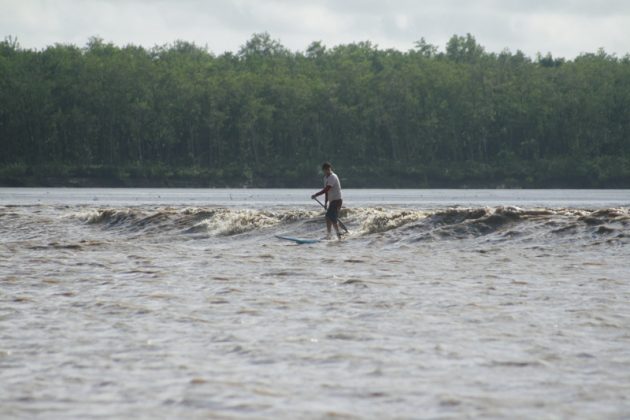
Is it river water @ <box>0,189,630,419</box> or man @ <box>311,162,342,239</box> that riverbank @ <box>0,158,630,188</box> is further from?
river water @ <box>0,189,630,419</box>

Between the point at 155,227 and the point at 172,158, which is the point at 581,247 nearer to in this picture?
the point at 155,227

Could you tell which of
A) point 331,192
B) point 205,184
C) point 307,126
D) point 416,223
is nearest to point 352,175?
point 307,126

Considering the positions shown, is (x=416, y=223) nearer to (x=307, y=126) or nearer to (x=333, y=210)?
(x=333, y=210)

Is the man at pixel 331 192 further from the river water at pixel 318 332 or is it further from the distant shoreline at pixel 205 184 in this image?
the distant shoreline at pixel 205 184

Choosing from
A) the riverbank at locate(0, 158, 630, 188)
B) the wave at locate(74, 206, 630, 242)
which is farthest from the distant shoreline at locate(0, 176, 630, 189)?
the wave at locate(74, 206, 630, 242)

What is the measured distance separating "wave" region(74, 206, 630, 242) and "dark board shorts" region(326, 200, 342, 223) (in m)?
1.30

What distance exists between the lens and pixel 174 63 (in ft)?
473

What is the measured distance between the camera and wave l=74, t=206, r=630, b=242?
25.5 meters

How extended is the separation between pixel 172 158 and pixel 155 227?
91.5m

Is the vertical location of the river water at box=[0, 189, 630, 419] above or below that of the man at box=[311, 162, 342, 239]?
below

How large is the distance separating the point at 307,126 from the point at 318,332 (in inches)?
4582

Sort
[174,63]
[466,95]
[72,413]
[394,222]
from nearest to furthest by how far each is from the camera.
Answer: [72,413] < [394,222] < [466,95] < [174,63]

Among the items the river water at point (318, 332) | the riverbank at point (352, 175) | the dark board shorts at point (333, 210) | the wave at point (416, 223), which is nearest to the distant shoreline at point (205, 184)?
the riverbank at point (352, 175)

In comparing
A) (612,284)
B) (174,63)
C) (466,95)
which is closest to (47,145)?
(174,63)
